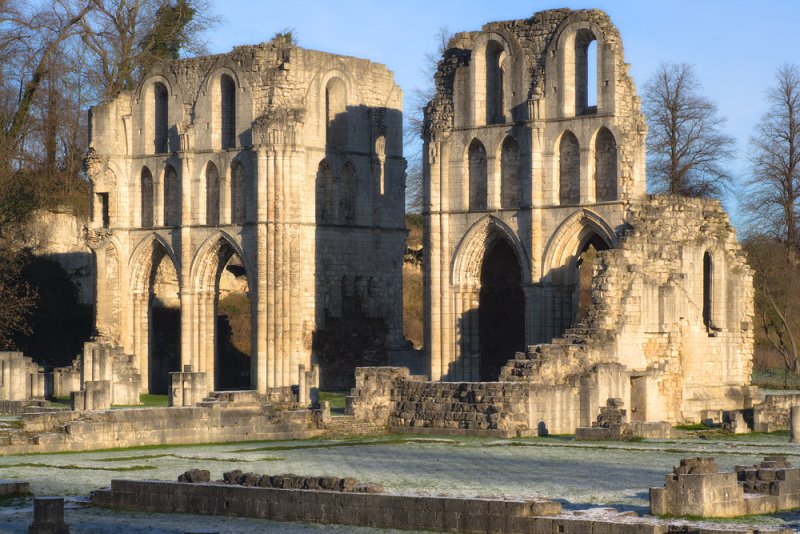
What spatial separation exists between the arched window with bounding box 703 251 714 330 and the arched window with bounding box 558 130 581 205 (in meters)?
3.44

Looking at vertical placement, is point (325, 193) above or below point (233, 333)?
above

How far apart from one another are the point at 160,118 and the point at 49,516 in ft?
109

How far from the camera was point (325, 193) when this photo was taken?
48938mm

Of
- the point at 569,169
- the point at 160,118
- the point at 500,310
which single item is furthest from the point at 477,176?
the point at 160,118

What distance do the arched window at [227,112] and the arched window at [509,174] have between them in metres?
9.97

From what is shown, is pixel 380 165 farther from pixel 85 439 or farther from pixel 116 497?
pixel 116 497

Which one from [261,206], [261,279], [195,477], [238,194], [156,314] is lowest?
[195,477]

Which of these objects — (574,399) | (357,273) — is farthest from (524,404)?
(357,273)

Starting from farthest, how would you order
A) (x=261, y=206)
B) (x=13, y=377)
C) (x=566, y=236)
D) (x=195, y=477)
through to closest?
1. (x=261, y=206)
2. (x=13, y=377)
3. (x=566, y=236)
4. (x=195, y=477)

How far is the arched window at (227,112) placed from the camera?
49219 mm

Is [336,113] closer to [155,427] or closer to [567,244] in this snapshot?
[567,244]

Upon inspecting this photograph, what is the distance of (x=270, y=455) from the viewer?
29.3m

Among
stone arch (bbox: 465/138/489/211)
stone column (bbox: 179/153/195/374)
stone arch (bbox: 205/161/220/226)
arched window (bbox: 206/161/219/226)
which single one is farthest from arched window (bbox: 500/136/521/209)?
stone column (bbox: 179/153/195/374)

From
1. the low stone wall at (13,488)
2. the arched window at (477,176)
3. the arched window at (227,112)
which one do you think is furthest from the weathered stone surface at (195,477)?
the arched window at (227,112)
